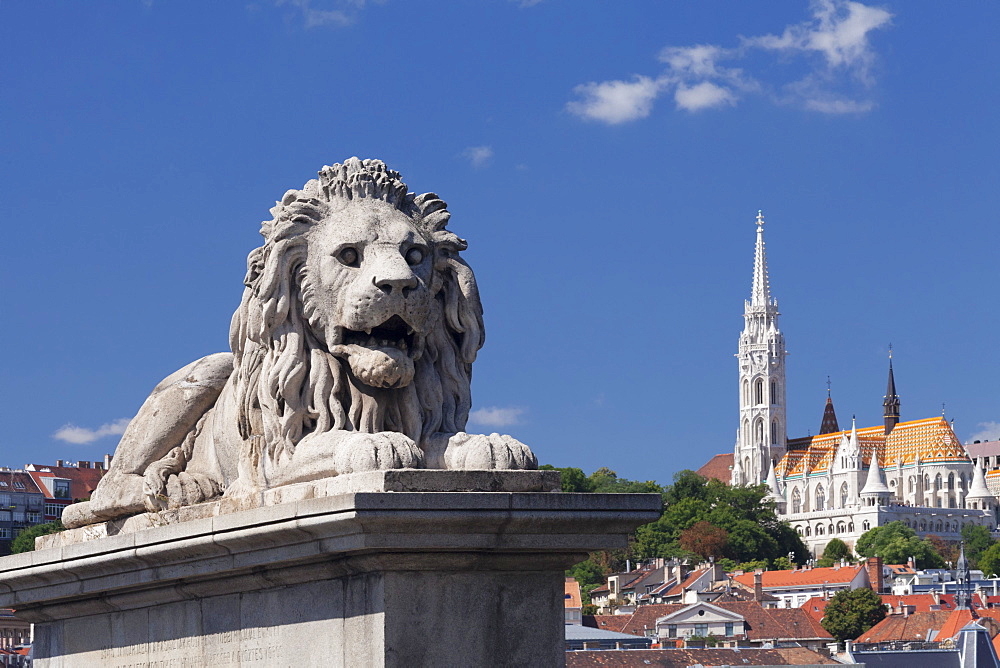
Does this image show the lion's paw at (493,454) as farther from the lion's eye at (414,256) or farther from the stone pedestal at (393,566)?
the lion's eye at (414,256)

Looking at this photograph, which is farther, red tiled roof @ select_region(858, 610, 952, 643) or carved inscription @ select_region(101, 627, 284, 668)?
red tiled roof @ select_region(858, 610, 952, 643)

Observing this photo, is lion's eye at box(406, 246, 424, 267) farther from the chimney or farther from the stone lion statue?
the chimney

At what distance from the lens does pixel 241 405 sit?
383 inches

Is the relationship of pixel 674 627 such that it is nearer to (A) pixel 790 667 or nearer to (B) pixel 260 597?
(A) pixel 790 667

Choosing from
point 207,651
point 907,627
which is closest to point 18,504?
point 907,627

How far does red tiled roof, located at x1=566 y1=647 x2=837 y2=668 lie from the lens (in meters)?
88.2

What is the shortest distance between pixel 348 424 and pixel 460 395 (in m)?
0.55

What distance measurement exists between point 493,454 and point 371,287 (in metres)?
0.93

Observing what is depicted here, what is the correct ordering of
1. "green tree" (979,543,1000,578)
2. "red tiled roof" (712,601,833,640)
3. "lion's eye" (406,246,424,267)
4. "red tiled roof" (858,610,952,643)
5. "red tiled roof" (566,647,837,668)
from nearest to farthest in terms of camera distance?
"lion's eye" (406,246,424,267), "red tiled roof" (566,647,837,668), "red tiled roof" (712,601,833,640), "red tiled roof" (858,610,952,643), "green tree" (979,543,1000,578)

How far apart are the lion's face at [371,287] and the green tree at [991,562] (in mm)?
176913

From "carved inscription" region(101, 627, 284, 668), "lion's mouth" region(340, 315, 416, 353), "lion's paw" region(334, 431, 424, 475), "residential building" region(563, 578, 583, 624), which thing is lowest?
"carved inscription" region(101, 627, 284, 668)

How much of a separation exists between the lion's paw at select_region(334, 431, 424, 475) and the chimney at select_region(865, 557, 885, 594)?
148079 millimetres

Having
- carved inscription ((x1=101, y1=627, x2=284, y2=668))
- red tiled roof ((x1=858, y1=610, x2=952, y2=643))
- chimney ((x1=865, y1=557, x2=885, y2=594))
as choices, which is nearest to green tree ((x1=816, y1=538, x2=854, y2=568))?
chimney ((x1=865, y1=557, x2=885, y2=594))

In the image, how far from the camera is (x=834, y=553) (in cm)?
18988
